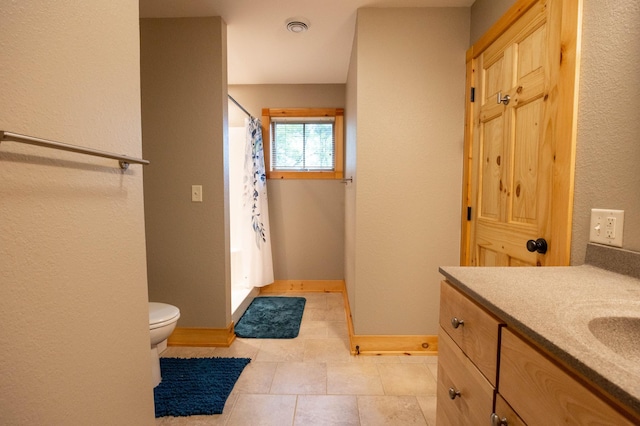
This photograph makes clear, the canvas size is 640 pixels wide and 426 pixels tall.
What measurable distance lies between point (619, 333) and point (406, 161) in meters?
1.52

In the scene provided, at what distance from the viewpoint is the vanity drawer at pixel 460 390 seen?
0.77 m

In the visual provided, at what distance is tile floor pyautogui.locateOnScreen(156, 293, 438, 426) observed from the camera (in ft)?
4.97

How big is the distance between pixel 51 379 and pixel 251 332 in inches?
73.6

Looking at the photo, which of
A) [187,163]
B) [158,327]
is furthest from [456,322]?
[187,163]

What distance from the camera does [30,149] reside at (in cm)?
64

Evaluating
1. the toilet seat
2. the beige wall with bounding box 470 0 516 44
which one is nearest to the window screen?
the beige wall with bounding box 470 0 516 44

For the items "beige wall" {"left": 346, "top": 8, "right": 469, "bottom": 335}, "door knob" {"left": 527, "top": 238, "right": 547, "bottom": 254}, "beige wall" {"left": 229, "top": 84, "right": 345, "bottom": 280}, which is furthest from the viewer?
"beige wall" {"left": 229, "top": 84, "right": 345, "bottom": 280}

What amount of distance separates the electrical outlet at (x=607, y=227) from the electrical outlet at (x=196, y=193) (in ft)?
7.12

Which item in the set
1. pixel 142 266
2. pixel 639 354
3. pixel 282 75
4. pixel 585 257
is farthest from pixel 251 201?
pixel 639 354

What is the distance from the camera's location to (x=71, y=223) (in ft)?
2.45

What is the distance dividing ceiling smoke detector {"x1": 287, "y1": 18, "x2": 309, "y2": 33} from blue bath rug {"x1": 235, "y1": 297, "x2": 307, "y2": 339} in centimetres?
238

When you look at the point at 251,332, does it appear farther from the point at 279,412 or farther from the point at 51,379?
the point at 51,379

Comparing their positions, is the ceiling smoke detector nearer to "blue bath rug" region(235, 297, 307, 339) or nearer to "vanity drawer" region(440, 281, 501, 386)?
"vanity drawer" region(440, 281, 501, 386)

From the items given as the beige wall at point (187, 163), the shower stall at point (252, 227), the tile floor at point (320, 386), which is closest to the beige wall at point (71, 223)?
the tile floor at point (320, 386)
